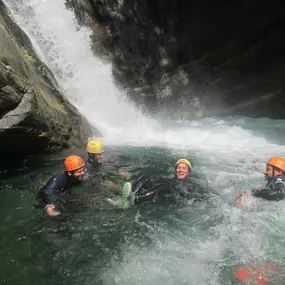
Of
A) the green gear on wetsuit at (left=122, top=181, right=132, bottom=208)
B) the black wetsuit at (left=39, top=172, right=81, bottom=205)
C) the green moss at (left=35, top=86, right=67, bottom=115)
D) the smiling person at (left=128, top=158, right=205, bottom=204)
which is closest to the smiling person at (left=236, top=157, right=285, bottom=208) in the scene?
the smiling person at (left=128, top=158, right=205, bottom=204)

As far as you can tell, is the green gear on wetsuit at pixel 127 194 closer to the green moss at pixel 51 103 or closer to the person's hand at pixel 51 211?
the person's hand at pixel 51 211

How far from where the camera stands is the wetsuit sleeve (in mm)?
5484

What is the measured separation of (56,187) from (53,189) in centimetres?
6

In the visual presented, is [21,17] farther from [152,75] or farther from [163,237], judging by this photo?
[163,237]

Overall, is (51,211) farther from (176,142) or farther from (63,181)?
(176,142)

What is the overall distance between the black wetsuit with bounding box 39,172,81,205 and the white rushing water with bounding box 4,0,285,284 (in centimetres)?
168

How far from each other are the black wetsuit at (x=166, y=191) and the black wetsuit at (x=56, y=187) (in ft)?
3.83

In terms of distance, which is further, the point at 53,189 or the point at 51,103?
the point at 51,103

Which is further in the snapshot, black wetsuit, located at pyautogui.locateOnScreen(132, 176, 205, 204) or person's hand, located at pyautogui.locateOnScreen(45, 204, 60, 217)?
black wetsuit, located at pyautogui.locateOnScreen(132, 176, 205, 204)

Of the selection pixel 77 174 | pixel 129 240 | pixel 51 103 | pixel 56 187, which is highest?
pixel 51 103

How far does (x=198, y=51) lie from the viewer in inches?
571

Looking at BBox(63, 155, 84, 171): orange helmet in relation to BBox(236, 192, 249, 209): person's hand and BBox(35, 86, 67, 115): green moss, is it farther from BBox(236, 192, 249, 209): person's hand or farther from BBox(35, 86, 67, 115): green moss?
BBox(236, 192, 249, 209): person's hand

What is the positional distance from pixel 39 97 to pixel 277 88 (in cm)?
1009

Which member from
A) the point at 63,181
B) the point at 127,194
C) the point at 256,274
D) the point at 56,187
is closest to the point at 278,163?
the point at 256,274
